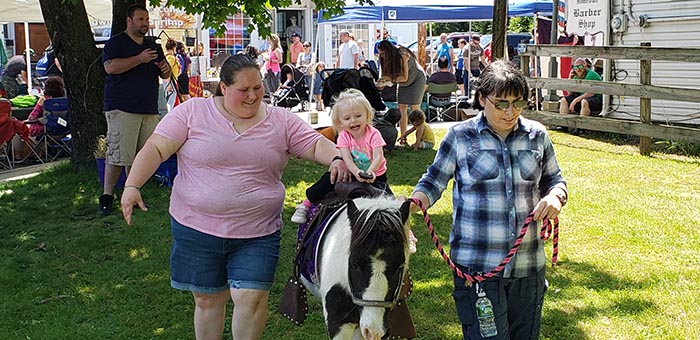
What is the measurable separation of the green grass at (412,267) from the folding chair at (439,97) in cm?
604

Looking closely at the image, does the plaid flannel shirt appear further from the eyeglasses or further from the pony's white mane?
the pony's white mane

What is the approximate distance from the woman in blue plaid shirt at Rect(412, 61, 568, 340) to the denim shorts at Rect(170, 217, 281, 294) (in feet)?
3.21

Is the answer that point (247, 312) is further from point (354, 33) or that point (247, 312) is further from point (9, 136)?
point (354, 33)

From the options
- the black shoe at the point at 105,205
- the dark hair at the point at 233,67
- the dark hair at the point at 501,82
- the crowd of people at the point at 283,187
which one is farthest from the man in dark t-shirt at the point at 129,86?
the dark hair at the point at 501,82

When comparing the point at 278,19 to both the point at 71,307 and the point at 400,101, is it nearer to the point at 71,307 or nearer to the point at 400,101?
the point at 400,101

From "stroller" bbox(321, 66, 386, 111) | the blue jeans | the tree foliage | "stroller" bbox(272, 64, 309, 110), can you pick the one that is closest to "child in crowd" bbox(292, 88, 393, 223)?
the blue jeans

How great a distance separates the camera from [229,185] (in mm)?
4125

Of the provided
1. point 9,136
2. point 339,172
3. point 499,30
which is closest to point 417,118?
point 499,30

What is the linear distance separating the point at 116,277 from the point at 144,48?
2.82m

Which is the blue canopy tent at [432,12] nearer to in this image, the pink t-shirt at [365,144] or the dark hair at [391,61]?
the dark hair at [391,61]

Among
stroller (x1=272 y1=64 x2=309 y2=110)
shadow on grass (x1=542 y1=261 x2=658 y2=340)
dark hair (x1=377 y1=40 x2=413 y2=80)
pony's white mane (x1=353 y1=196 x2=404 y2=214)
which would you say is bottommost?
shadow on grass (x1=542 y1=261 x2=658 y2=340)

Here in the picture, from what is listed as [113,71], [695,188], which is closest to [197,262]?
[113,71]

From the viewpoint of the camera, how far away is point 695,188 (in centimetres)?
917

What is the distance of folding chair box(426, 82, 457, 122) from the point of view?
631 inches
